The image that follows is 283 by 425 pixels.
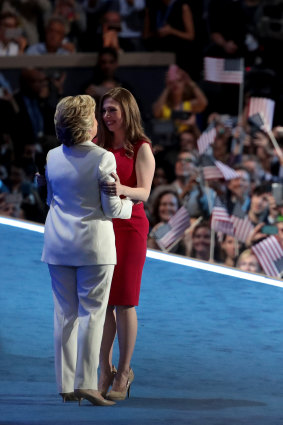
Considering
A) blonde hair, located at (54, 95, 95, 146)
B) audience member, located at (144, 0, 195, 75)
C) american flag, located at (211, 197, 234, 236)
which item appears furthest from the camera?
audience member, located at (144, 0, 195, 75)

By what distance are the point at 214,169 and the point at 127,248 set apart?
2976 millimetres

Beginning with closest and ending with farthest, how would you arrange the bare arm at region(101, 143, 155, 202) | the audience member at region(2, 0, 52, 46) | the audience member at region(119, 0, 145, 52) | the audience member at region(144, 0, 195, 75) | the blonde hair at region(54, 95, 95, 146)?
the blonde hair at region(54, 95, 95, 146) → the bare arm at region(101, 143, 155, 202) → the audience member at region(144, 0, 195, 75) → the audience member at region(119, 0, 145, 52) → the audience member at region(2, 0, 52, 46)

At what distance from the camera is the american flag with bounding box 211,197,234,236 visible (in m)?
6.46

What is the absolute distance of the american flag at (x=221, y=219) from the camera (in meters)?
6.46

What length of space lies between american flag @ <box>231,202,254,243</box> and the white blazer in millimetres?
2993

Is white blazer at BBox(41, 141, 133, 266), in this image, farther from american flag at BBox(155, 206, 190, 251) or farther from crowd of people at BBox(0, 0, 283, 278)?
american flag at BBox(155, 206, 190, 251)

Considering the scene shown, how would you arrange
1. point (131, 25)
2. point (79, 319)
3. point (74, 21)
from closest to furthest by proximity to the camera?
point (79, 319) < point (131, 25) < point (74, 21)

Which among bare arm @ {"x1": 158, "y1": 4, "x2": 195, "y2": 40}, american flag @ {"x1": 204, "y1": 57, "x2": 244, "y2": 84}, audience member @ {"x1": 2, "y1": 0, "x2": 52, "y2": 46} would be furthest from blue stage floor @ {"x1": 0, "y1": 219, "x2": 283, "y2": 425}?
audience member @ {"x1": 2, "y1": 0, "x2": 52, "y2": 46}

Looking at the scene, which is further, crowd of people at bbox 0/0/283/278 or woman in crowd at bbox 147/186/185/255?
woman in crowd at bbox 147/186/185/255

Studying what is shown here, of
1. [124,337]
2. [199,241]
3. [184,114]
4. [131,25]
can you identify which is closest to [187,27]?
[131,25]

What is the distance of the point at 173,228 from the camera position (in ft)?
21.5

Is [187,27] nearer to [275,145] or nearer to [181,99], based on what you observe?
[181,99]

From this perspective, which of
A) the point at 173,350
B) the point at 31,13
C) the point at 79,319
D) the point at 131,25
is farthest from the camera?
the point at 31,13

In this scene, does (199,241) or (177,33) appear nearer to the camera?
(199,241)
